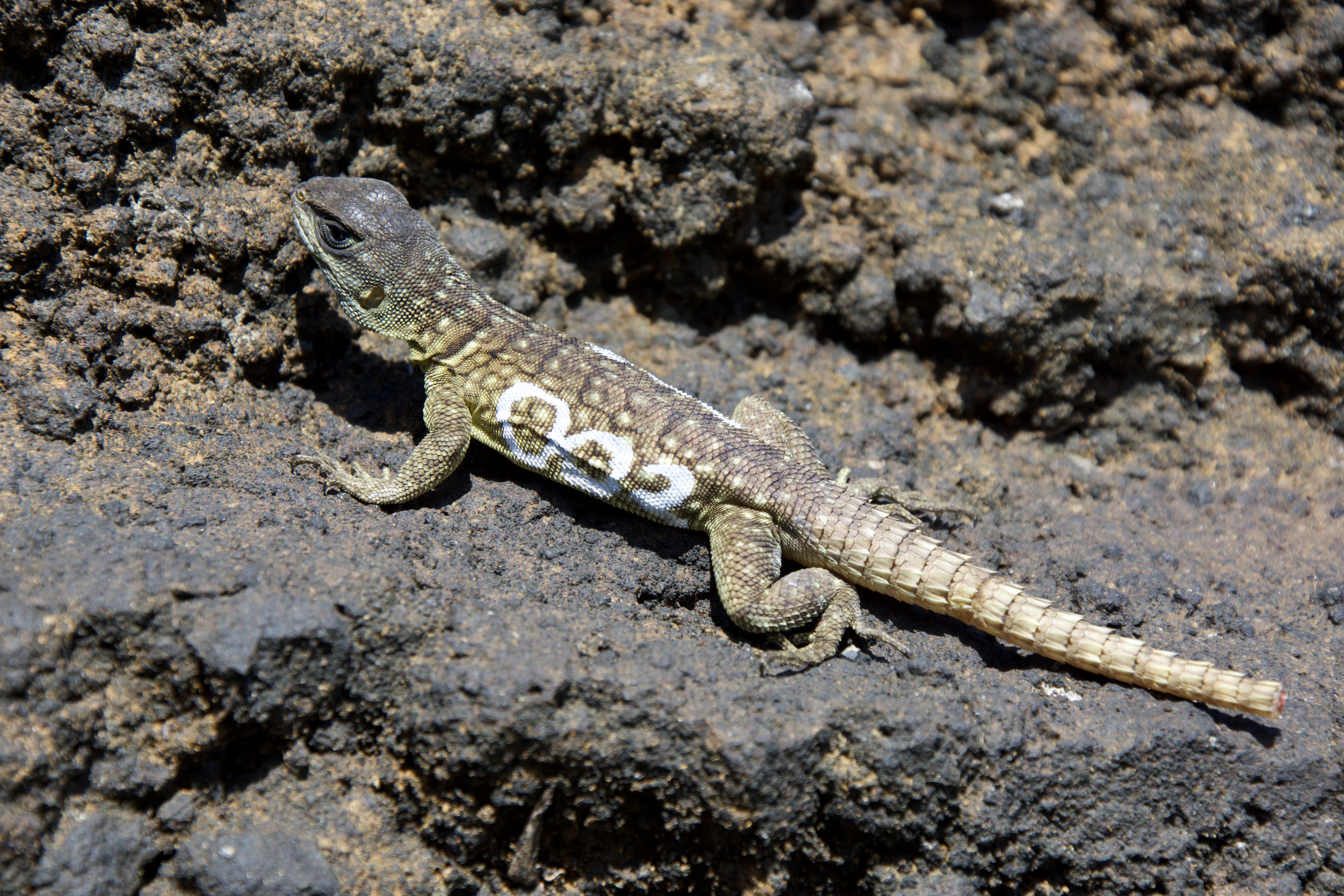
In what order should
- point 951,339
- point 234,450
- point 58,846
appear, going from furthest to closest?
1. point 951,339
2. point 234,450
3. point 58,846

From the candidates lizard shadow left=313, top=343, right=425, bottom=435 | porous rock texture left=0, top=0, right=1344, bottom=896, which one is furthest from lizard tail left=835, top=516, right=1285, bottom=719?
lizard shadow left=313, top=343, right=425, bottom=435

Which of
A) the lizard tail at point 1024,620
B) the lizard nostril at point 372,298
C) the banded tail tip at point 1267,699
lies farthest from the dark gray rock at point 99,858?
the banded tail tip at point 1267,699

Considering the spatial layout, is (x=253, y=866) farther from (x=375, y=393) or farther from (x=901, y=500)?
(x=901, y=500)

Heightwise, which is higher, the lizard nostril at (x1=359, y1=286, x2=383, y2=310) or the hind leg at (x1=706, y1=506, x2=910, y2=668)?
the lizard nostril at (x1=359, y1=286, x2=383, y2=310)

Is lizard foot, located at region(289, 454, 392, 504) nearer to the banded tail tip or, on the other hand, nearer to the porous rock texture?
the porous rock texture

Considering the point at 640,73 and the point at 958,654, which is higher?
the point at 640,73

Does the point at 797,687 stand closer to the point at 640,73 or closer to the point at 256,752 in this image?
the point at 256,752

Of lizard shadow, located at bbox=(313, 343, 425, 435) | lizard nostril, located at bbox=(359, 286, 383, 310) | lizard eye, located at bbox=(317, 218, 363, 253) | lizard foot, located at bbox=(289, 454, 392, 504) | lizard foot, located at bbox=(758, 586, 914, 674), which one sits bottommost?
lizard foot, located at bbox=(758, 586, 914, 674)

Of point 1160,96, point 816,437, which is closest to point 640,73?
point 816,437
